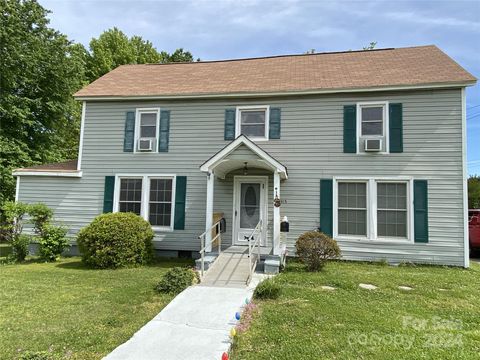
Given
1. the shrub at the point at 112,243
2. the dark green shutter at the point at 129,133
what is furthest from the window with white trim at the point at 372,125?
the dark green shutter at the point at 129,133

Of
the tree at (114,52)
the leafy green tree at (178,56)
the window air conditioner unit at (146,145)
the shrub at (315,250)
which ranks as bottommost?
the shrub at (315,250)

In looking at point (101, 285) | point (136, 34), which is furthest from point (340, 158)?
point (136, 34)

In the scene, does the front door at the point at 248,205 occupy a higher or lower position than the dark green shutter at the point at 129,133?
lower

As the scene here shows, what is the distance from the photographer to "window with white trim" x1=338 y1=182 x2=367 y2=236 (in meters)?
9.34

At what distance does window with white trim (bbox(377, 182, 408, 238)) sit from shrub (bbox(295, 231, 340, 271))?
2.34 metres

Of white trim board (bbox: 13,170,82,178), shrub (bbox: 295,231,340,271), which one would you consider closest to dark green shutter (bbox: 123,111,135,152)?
white trim board (bbox: 13,170,82,178)

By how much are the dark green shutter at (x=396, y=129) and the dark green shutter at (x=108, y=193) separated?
891cm

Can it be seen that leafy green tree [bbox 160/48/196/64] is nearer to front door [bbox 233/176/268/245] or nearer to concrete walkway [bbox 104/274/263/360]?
front door [bbox 233/176/268/245]

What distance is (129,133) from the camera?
35.3ft

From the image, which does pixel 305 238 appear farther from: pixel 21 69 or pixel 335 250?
pixel 21 69

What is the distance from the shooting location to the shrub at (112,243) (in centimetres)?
834

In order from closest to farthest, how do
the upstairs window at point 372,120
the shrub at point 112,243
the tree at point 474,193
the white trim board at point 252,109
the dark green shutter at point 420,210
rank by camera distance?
the shrub at point 112,243
the dark green shutter at point 420,210
the upstairs window at point 372,120
the white trim board at point 252,109
the tree at point 474,193

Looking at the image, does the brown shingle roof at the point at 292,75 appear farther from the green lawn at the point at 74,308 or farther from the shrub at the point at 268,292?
the shrub at the point at 268,292

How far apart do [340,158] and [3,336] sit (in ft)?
28.2
